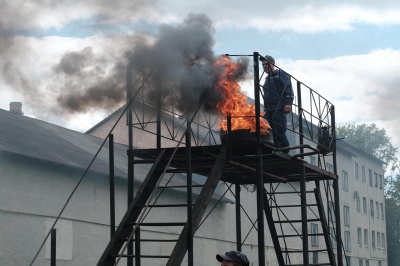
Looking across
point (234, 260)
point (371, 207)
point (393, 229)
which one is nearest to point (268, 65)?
point (234, 260)

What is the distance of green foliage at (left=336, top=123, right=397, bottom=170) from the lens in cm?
8800

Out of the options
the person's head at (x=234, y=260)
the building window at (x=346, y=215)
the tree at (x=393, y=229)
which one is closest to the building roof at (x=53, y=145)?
the person's head at (x=234, y=260)

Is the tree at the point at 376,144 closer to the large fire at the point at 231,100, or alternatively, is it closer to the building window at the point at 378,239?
the building window at the point at 378,239

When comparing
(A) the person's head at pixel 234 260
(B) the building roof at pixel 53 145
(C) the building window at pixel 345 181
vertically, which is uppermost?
(C) the building window at pixel 345 181

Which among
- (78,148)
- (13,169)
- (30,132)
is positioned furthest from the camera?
(78,148)

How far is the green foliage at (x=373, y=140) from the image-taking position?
88.0 m

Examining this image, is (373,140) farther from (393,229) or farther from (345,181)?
(345,181)

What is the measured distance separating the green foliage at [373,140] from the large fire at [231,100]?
243ft

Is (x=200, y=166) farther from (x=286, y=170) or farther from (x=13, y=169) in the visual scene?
(x=13, y=169)

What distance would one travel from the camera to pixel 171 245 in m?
32.9

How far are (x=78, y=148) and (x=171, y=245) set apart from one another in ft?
19.6

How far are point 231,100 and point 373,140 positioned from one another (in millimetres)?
76996

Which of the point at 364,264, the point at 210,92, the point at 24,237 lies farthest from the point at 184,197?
the point at 364,264

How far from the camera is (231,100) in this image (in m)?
15.0
